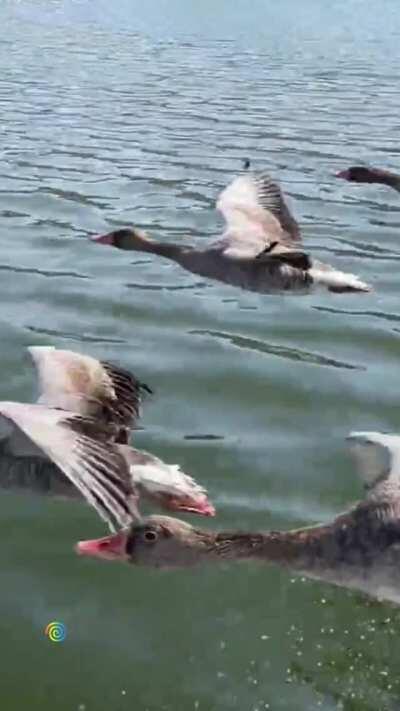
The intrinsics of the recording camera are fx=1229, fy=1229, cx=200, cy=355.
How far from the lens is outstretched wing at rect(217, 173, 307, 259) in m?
13.4

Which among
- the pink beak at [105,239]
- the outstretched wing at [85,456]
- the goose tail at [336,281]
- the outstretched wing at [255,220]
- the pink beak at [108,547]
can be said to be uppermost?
the outstretched wing at [85,456]

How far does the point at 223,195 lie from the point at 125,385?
5.45 m

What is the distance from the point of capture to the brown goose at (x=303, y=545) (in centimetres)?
725

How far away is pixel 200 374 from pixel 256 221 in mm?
3617

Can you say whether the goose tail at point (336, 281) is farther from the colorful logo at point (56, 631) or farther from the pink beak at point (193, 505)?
the colorful logo at point (56, 631)

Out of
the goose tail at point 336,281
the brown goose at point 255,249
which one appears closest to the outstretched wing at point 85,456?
the goose tail at point 336,281

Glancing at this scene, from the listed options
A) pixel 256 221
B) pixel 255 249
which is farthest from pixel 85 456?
pixel 256 221

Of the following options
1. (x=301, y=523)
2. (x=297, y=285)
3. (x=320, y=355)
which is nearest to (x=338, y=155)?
(x=297, y=285)

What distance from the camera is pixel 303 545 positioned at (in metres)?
7.43

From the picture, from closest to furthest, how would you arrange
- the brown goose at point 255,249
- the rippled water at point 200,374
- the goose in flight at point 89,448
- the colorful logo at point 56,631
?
1. the rippled water at point 200,374
2. the colorful logo at point 56,631
3. the goose in flight at point 89,448
4. the brown goose at point 255,249

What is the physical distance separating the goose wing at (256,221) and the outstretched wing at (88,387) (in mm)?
3557

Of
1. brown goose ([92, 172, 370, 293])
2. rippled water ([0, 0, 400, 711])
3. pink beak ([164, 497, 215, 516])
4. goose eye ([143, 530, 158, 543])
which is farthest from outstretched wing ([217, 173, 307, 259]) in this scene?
goose eye ([143, 530, 158, 543])

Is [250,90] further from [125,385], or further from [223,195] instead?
[125,385]

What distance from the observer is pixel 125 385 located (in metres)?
9.80
